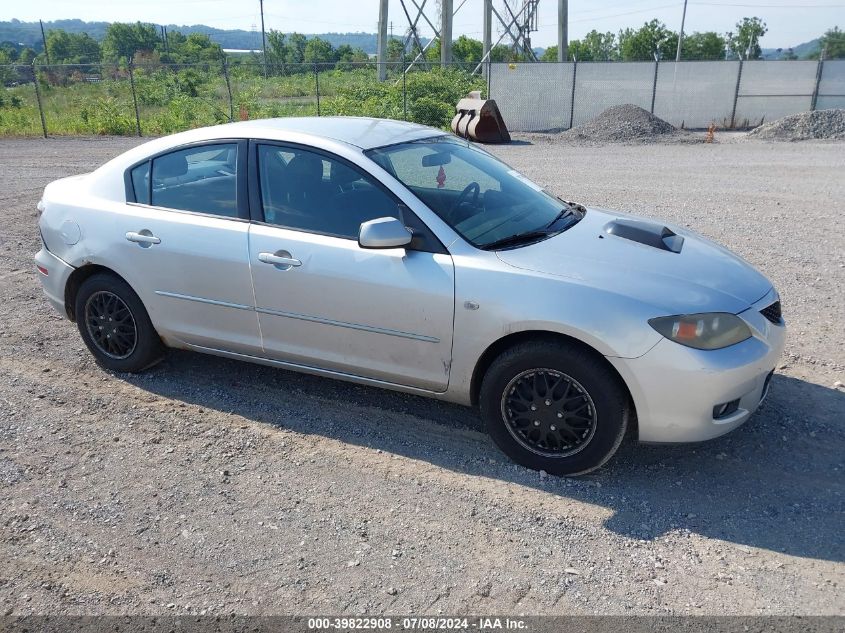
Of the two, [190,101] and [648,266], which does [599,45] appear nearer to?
[190,101]

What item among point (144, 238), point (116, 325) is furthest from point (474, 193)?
point (116, 325)

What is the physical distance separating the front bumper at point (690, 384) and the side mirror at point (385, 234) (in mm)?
1263

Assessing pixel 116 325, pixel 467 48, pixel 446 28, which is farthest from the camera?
pixel 467 48

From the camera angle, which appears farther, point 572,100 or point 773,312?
point 572,100

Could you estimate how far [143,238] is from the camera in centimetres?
464

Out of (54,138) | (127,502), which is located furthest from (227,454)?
(54,138)

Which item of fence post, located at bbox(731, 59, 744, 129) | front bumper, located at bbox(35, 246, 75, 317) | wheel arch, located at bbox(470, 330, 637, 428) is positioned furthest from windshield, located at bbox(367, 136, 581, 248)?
fence post, located at bbox(731, 59, 744, 129)

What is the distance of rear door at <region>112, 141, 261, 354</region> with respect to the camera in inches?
174

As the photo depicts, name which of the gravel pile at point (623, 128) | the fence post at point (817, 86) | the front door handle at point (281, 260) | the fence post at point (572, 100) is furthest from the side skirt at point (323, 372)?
the fence post at point (817, 86)

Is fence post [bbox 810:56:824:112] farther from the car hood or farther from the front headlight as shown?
the front headlight

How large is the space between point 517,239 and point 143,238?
2.41m

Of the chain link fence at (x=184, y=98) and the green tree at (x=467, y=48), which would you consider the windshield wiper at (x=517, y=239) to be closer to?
the chain link fence at (x=184, y=98)

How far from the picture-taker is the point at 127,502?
12.1ft

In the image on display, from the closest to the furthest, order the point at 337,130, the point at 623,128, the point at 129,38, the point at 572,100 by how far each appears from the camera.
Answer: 1. the point at 337,130
2. the point at 623,128
3. the point at 572,100
4. the point at 129,38
